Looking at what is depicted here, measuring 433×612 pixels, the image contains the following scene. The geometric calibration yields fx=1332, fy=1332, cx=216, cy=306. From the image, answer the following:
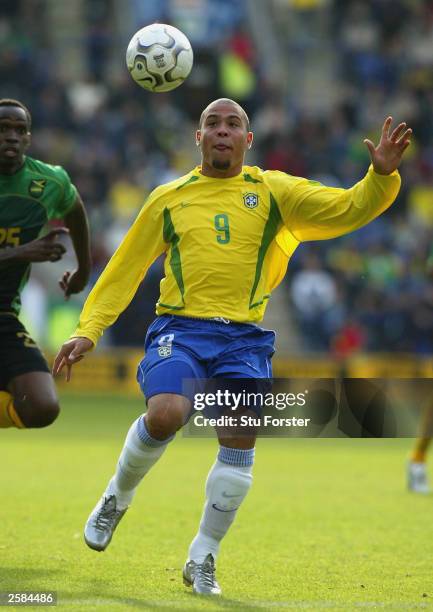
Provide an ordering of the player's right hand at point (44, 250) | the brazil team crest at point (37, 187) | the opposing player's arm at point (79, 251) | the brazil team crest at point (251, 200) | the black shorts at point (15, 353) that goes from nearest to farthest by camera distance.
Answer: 1. the brazil team crest at point (251, 200)
2. the player's right hand at point (44, 250)
3. the black shorts at point (15, 353)
4. the brazil team crest at point (37, 187)
5. the opposing player's arm at point (79, 251)

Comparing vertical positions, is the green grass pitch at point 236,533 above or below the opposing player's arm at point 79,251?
below

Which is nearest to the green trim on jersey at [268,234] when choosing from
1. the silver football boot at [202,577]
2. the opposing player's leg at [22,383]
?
the silver football boot at [202,577]

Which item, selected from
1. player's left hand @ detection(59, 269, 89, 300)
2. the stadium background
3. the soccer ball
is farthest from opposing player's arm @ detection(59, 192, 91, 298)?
the stadium background

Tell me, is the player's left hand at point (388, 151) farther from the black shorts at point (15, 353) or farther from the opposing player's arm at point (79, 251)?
the black shorts at point (15, 353)

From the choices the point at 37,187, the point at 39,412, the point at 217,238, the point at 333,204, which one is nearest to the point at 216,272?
the point at 217,238

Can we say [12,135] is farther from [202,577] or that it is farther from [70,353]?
[202,577]

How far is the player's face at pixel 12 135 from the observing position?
7.75m

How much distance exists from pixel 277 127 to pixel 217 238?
59.4 ft

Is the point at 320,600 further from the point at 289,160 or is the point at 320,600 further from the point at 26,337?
the point at 289,160

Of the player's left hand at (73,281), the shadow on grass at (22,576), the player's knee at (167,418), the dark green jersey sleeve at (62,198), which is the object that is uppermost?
the dark green jersey sleeve at (62,198)

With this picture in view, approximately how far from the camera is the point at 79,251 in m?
8.41

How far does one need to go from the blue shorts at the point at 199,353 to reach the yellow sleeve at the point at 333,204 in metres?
0.61

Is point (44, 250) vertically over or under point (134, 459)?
over

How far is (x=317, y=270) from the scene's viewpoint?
70.5 feet
